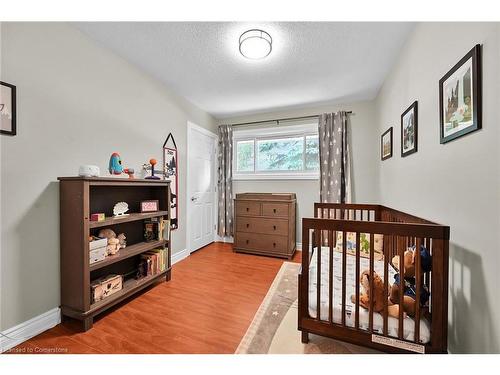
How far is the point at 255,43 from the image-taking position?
172 cm

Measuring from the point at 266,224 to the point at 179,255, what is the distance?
51.6 inches

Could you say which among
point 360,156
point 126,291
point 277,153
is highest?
point 277,153

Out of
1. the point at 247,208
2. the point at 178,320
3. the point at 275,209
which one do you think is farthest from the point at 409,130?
the point at 178,320

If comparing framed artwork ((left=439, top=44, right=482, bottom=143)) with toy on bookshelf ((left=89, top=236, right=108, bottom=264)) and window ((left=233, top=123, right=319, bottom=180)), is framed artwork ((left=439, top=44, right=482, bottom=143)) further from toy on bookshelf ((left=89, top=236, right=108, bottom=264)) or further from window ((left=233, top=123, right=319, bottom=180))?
toy on bookshelf ((left=89, top=236, right=108, bottom=264))

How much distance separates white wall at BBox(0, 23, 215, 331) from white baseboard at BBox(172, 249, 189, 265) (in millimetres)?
1281

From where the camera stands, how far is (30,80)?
142 cm

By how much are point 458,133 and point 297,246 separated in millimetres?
2691

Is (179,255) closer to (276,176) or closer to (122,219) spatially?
(122,219)

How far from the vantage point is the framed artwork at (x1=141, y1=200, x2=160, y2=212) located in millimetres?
2052

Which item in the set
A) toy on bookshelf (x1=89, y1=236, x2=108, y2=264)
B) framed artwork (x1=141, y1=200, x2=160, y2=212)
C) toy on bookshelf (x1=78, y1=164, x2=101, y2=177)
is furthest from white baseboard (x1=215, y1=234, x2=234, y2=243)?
toy on bookshelf (x1=78, y1=164, x2=101, y2=177)

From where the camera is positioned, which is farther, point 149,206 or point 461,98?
point 149,206
